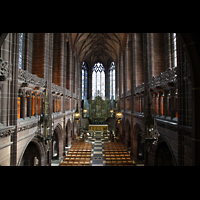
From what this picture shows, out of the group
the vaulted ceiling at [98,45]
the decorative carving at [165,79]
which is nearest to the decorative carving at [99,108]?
the vaulted ceiling at [98,45]

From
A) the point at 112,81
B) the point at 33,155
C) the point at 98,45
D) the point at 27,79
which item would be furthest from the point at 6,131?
the point at 112,81

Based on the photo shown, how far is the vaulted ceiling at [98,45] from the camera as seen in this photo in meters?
22.5

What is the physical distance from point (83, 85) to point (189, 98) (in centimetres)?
3024

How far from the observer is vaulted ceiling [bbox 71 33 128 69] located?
73.9 ft

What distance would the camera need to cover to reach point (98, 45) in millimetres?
30125

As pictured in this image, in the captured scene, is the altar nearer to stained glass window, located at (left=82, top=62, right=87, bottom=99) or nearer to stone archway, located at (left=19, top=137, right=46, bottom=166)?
stained glass window, located at (left=82, top=62, right=87, bottom=99)

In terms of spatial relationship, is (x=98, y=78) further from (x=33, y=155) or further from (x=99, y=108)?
(x=33, y=155)

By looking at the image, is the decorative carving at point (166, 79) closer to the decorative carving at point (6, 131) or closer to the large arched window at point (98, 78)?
Answer: the decorative carving at point (6, 131)

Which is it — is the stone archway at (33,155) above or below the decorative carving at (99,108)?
below
